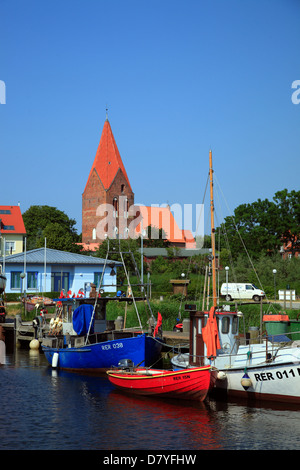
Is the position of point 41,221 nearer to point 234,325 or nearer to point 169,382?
point 234,325

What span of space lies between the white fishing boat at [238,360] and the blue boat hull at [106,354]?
67.3 inches

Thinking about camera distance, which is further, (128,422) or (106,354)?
(106,354)

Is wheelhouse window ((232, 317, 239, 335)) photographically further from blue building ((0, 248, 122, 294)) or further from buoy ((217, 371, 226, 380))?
blue building ((0, 248, 122, 294))

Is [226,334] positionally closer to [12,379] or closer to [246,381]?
[246,381]

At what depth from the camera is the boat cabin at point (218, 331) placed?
26.3 meters

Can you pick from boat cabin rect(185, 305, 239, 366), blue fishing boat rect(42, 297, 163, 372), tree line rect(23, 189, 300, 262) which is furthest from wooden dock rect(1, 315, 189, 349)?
tree line rect(23, 189, 300, 262)

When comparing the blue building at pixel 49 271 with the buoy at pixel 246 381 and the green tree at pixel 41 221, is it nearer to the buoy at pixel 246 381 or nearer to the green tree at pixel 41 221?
the green tree at pixel 41 221

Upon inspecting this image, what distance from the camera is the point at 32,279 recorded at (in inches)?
2616

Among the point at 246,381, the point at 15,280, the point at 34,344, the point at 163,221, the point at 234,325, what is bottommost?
the point at 34,344

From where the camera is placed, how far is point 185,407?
77.4 ft

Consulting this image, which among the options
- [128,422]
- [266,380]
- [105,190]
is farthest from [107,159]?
[128,422]

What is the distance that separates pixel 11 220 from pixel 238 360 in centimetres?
8864
